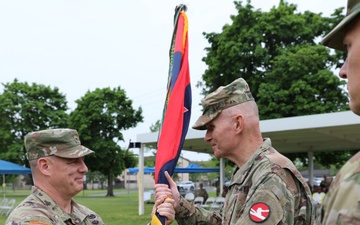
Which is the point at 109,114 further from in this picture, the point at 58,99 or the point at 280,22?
the point at 280,22

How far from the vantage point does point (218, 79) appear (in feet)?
83.6

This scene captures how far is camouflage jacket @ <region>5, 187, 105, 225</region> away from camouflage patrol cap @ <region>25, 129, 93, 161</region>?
228 mm

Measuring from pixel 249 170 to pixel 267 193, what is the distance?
0.29m

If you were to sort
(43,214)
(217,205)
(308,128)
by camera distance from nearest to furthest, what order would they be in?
(43,214) → (308,128) → (217,205)

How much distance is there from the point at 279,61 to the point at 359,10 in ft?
74.7

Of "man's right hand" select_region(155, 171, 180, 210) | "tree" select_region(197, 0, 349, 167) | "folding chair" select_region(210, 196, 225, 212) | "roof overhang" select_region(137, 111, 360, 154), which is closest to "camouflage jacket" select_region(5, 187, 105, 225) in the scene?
"man's right hand" select_region(155, 171, 180, 210)

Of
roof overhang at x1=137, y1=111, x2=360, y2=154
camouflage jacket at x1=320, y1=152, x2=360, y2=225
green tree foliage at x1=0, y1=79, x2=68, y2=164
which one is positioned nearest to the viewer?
camouflage jacket at x1=320, y1=152, x2=360, y2=225

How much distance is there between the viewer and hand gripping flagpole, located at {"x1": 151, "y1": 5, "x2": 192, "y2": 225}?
3.44 meters

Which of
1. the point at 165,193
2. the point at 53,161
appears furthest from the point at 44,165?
the point at 165,193

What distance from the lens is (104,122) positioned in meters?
40.5

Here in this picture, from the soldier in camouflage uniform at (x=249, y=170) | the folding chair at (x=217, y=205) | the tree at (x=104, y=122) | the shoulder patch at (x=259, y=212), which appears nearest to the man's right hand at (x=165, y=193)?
the soldier in camouflage uniform at (x=249, y=170)

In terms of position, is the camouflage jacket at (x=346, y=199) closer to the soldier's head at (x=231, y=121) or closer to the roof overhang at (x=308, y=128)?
the soldier's head at (x=231, y=121)

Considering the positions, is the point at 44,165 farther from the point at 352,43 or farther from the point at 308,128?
the point at 308,128

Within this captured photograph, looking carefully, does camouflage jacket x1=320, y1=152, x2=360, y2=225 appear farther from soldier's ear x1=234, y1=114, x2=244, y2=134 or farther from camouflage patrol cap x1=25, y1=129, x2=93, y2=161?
camouflage patrol cap x1=25, y1=129, x2=93, y2=161
